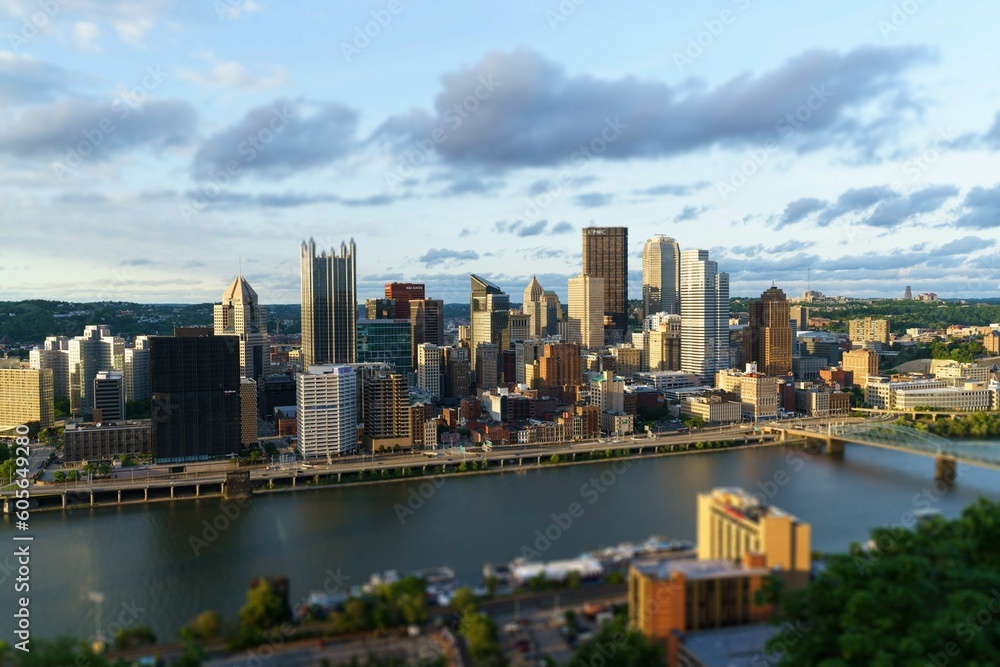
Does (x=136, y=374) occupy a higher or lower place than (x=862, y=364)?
higher

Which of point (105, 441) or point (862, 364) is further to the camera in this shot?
point (862, 364)

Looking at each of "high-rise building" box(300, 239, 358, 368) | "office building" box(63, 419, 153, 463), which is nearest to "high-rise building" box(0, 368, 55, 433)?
"office building" box(63, 419, 153, 463)

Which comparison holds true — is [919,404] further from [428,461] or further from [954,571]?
[954,571]

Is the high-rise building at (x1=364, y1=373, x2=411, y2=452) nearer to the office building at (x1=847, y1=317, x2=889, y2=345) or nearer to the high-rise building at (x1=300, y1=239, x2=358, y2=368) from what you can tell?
the high-rise building at (x1=300, y1=239, x2=358, y2=368)

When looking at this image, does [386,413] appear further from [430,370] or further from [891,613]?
[891,613]

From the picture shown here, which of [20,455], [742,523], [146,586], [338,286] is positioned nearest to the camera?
[742,523]

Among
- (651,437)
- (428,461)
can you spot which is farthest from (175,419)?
(651,437)

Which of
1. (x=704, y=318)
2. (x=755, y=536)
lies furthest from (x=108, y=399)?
(x=704, y=318)
